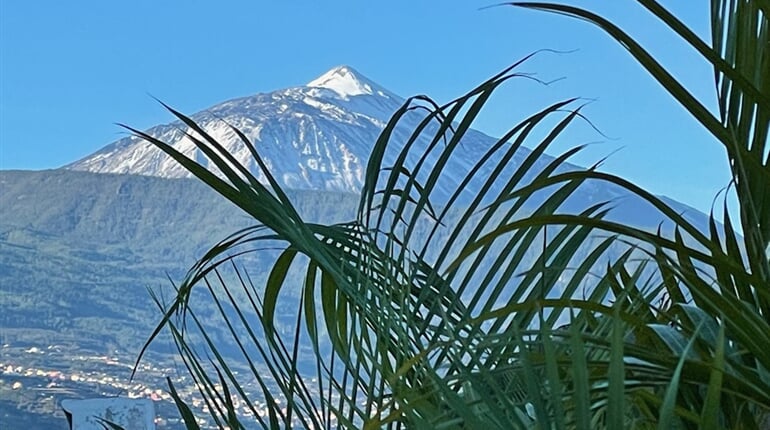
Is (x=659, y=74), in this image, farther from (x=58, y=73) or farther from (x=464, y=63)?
(x=58, y=73)

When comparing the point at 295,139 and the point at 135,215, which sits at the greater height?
the point at 295,139

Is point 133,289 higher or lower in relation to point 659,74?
higher

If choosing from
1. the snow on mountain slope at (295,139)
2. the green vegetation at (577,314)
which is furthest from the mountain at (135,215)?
the green vegetation at (577,314)

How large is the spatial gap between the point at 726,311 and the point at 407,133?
125 inches

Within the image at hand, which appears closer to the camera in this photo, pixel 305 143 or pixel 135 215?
pixel 305 143

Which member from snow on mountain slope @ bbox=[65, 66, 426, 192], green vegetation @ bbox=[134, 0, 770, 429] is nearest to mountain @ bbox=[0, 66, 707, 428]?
snow on mountain slope @ bbox=[65, 66, 426, 192]

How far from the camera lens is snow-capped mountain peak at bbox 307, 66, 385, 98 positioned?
13.3 ft

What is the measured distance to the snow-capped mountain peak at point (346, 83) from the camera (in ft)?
13.3

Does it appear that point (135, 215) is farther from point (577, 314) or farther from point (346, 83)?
point (577, 314)

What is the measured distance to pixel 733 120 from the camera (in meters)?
0.41

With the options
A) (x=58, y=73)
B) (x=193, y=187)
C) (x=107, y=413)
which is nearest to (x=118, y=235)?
(x=193, y=187)

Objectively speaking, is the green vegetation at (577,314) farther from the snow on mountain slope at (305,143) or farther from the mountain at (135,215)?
the snow on mountain slope at (305,143)

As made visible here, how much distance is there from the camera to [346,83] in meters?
4.12

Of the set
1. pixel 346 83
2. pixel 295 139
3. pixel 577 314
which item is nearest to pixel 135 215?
pixel 295 139
